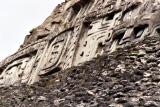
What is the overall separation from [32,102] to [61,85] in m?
0.68

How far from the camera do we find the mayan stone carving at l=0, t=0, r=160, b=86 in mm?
14281

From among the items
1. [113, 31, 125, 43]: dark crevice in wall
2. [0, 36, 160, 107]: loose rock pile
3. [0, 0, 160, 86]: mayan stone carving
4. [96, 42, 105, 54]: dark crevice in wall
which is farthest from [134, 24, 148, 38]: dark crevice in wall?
[0, 36, 160, 107]: loose rock pile

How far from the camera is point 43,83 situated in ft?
40.1

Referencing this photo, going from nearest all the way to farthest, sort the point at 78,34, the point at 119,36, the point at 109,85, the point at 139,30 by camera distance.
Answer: the point at 109,85 < the point at 139,30 < the point at 119,36 < the point at 78,34

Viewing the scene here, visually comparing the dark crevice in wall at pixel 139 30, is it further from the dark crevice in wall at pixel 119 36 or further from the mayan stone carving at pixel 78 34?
the dark crevice in wall at pixel 119 36

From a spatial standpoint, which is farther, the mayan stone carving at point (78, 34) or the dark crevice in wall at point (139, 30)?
the mayan stone carving at point (78, 34)

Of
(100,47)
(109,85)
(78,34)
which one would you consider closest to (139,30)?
(100,47)

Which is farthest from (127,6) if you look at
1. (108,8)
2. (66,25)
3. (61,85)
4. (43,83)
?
(61,85)

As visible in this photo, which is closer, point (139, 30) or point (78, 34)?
point (139, 30)

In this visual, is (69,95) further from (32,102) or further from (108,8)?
(108,8)

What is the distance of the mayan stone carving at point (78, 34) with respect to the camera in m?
14.3

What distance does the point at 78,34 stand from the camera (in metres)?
17.7

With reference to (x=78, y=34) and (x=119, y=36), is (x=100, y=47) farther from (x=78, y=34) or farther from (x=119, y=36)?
(x=78, y=34)

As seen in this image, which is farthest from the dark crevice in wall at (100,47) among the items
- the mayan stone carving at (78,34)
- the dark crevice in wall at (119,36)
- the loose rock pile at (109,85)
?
the loose rock pile at (109,85)
